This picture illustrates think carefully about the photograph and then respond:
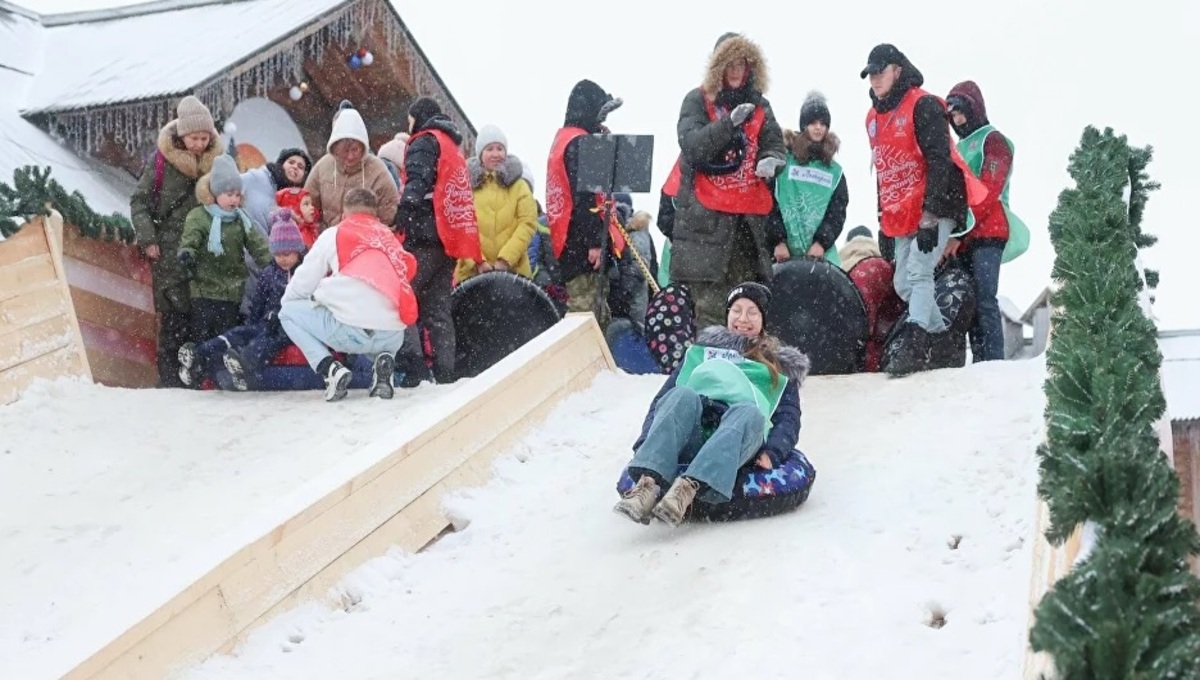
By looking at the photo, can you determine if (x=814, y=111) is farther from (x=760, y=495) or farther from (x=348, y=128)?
(x=760, y=495)

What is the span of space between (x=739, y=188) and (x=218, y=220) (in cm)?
320

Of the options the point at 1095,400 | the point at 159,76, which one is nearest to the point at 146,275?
the point at 159,76

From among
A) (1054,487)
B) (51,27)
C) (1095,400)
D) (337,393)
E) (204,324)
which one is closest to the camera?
(1054,487)

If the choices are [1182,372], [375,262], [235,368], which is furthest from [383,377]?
[1182,372]

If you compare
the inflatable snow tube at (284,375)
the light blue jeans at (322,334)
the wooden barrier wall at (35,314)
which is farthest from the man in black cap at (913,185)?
the wooden barrier wall at (35,314)

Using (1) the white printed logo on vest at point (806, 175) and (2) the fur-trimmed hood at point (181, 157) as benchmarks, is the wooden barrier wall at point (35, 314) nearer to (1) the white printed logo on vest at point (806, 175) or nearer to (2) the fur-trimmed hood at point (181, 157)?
(2) the fur-trimmed hood at point (181, 157)

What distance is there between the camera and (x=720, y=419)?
5.93m

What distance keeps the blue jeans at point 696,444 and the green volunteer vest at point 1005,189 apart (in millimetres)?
3275

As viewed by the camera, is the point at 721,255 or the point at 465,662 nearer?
the point at 465,662

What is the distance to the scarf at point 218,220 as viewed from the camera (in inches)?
353

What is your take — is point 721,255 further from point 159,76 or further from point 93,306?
point 159,76

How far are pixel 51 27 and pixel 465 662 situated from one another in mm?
12038

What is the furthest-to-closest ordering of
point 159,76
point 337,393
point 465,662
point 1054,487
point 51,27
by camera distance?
1. point 51,27
2. point 159,76
3. point 337,393
4. point 465,662
5. point 1054,487

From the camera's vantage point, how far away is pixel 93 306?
927cm
